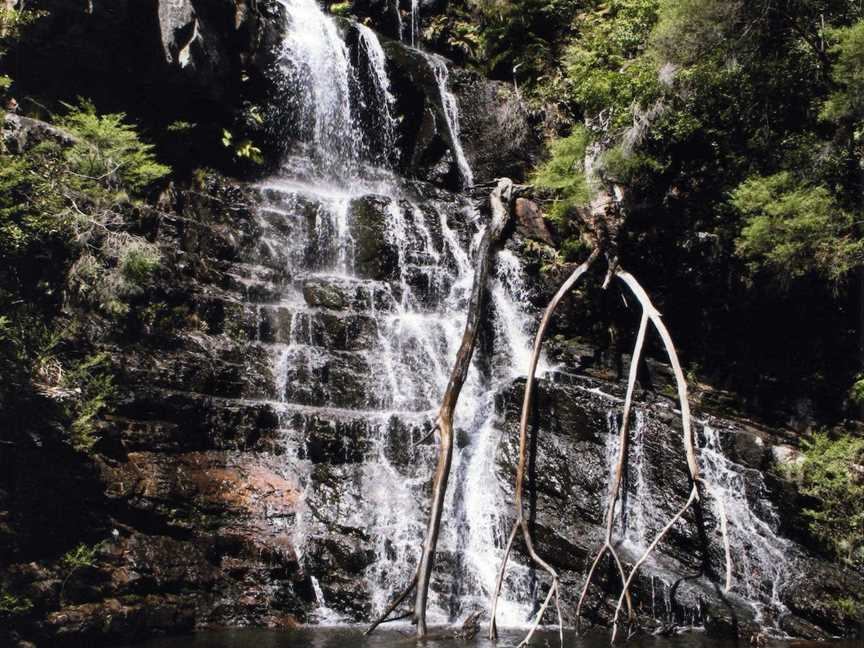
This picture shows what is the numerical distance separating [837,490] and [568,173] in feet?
26.7

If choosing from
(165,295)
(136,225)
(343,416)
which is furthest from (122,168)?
(343,416)

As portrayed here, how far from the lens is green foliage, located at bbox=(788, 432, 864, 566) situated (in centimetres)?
1073

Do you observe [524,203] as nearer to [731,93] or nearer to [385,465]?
[731,93]

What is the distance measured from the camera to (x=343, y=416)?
37.5 ft

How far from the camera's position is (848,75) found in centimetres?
1192

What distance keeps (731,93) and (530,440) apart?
8.47 m

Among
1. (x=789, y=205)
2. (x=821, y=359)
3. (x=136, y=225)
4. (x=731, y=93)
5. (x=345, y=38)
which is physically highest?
(x=345, y=38)

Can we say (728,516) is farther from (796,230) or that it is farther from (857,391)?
(796,230)

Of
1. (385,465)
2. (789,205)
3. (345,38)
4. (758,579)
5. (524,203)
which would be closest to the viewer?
(758,579)

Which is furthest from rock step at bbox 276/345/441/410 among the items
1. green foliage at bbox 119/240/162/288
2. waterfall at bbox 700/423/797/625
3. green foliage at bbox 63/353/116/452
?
waterfall at bbox 700/423/797/625

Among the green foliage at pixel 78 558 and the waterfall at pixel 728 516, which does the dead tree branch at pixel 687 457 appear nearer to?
the waterfall at pixel 728 516

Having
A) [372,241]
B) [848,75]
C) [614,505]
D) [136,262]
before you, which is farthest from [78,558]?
[848,75]

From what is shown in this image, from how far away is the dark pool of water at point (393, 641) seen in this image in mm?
7977

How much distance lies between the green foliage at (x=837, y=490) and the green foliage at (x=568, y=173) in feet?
21.9
